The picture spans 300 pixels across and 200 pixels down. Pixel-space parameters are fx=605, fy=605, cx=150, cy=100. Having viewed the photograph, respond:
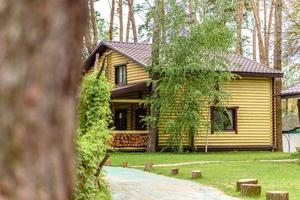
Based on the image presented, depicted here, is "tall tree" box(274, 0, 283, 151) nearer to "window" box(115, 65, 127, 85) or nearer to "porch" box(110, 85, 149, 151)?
"porch" box(110, 85, 149, 151)

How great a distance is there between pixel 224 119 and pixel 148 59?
4.35 meters

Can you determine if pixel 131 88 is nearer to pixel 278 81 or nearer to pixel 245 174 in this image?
pixel 278 81

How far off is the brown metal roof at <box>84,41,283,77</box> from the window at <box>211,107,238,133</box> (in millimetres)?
1853

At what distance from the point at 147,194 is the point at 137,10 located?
32.0 m

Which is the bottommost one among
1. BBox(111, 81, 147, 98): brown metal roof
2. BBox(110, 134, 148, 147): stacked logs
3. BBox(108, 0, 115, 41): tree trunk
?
BBox(110, 134, 148, 147): stacked logs

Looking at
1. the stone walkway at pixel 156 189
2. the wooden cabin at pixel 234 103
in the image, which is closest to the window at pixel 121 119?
the wooden cabin at pixel 234 103

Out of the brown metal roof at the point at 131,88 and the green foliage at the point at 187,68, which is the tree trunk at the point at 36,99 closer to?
the green foliage at the point at 187,68

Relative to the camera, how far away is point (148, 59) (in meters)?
25.8

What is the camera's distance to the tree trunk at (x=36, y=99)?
1.51 m

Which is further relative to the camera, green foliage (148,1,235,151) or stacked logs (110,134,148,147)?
stacked logs (110,134,148,147)

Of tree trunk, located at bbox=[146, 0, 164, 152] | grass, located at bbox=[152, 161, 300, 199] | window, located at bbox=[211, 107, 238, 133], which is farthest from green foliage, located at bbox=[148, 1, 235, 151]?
grass, located at bbox=[152, 161, 300, 199]

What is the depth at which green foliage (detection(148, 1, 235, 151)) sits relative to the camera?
23859mm

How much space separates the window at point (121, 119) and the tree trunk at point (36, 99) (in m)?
26.6

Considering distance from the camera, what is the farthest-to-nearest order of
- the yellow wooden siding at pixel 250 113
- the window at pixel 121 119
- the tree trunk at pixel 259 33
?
the tree trunk at pixel 259 33 < the window at pixel 121 119 < the yellow wooden siding at pixel 250 113
